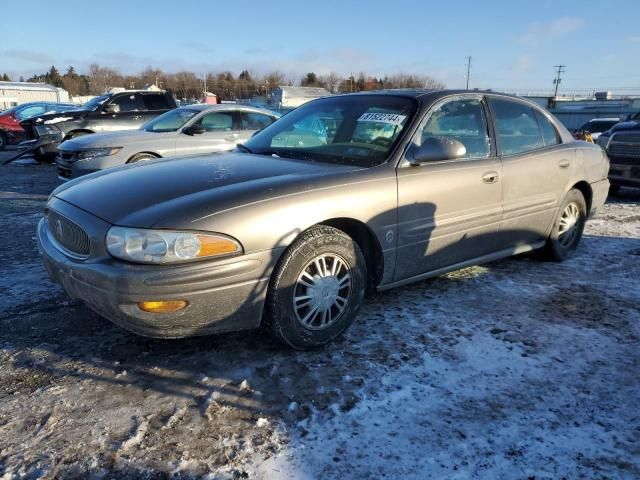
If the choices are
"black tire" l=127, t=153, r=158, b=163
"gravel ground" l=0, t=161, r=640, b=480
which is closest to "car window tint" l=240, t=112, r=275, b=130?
"black tire" l=127, t=153, r=158, b=163

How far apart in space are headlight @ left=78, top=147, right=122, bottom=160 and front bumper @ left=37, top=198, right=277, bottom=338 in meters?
4.89

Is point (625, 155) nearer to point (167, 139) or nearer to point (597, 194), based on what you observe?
point (597, 194)

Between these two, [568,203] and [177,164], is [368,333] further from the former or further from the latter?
[568,203]

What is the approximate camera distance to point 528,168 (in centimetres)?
423

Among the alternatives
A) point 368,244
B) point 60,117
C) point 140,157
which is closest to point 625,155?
point 368,244

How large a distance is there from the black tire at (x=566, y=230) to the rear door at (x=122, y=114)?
956 centimetres

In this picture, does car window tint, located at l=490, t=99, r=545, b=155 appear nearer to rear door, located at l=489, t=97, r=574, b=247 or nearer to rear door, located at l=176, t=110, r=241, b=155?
rear door, located at l=489, t=97, r=574, b=247

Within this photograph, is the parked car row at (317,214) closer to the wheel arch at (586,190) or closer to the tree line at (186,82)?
the wheel arch at (586,190)

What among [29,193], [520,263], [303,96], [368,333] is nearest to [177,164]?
[368,333]

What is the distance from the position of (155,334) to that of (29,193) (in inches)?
280

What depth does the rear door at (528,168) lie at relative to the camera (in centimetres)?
412

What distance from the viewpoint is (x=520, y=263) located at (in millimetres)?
4902

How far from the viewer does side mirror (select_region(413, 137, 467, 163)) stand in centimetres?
339

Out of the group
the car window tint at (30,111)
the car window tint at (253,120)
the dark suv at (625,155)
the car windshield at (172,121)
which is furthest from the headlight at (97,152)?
the car window tint at (30,111)
